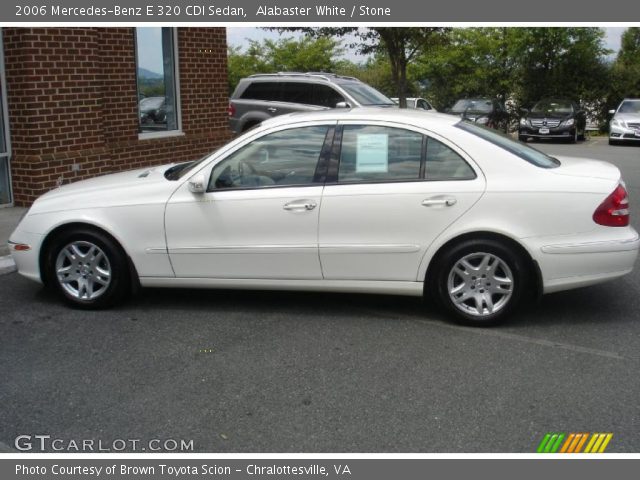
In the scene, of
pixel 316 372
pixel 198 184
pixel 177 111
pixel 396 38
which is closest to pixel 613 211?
pixel 316 372

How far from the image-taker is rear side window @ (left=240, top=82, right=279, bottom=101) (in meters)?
14.8

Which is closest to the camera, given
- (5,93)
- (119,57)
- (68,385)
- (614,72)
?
(68,385)

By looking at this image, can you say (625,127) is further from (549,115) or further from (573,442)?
(573,442)

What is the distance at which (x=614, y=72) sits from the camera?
103 feet

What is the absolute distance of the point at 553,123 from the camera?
24922 millimetres

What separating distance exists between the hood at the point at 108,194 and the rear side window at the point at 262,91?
28.6ft

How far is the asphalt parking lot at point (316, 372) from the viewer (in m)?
4.01

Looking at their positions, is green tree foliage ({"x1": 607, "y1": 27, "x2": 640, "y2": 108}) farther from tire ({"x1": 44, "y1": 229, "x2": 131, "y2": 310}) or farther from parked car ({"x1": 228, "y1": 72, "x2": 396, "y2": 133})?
tire ({"x1": 44, "y1": 229, "x2": 131, "y2": 310})

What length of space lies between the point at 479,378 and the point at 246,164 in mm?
2380

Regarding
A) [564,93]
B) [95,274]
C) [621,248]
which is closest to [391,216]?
[621,248]

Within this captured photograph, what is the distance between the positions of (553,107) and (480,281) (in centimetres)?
2195

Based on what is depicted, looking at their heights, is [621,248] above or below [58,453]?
above

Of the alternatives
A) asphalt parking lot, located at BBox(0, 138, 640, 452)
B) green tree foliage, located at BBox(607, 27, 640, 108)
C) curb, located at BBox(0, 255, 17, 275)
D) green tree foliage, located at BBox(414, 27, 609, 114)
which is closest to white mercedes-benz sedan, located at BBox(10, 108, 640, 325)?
asphalt parking lot, located at BBox(0, 138, 640, 452)

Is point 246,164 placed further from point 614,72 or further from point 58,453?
point 614,72
